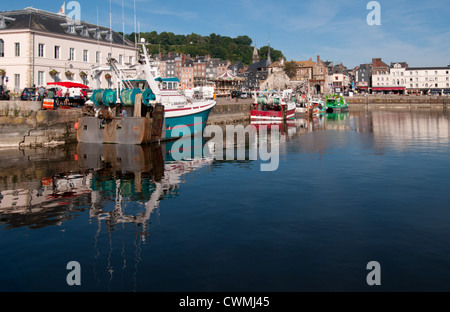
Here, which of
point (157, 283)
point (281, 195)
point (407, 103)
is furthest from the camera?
point (407, 103)

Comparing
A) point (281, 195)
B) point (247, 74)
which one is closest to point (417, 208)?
point (281, 195)

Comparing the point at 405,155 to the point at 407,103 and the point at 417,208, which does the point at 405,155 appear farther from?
the point at 407,103

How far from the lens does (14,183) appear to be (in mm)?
16516

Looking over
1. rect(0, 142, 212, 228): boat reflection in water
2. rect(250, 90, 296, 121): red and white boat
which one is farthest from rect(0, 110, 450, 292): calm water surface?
rect(250, 90, 296, 121): red and white boat

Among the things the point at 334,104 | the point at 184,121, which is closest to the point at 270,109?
the point at 184,121

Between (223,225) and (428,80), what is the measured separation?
132 m

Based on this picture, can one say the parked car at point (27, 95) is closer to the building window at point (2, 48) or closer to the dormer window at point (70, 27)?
the building window at point (2, 48)

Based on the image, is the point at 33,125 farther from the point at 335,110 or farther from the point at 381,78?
the point at 381,78

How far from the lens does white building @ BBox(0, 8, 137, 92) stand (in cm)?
4200

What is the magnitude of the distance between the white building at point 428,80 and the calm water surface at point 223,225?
11715cm

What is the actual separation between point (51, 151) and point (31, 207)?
13.3 m

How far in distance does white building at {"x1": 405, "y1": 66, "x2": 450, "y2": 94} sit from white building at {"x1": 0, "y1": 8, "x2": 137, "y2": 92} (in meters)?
104

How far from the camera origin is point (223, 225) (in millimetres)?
11273

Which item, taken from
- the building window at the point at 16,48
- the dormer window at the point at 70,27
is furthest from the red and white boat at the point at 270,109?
the building window at the point at 16,48
